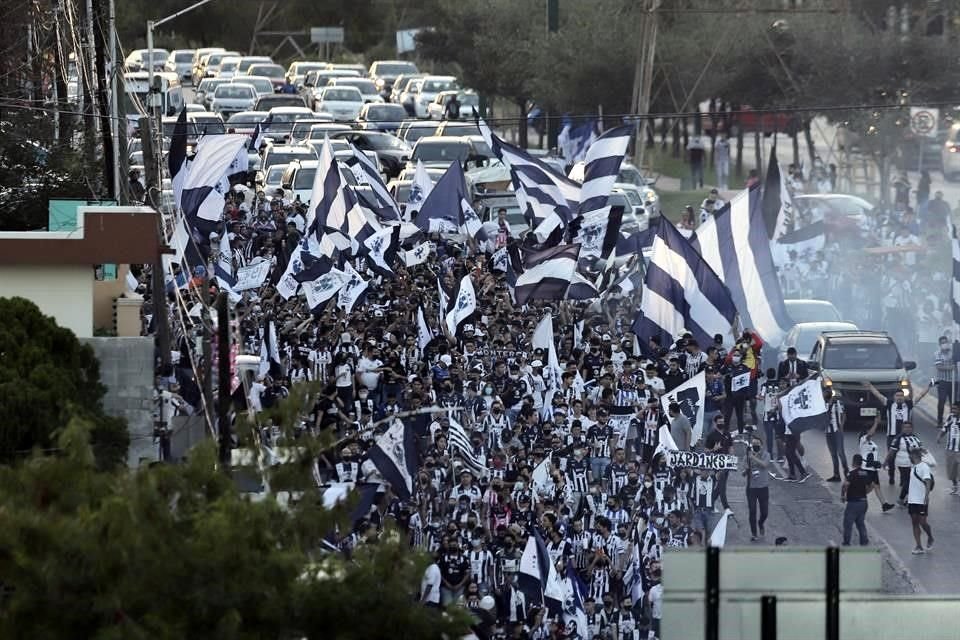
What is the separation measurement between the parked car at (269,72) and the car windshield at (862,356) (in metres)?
33.9

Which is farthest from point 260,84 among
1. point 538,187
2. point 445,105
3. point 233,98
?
point 538,187

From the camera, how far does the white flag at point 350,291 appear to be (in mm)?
24719

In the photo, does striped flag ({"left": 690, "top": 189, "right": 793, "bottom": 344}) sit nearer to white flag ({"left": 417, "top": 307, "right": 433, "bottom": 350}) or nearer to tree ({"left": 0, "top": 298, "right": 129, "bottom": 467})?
white flag ({"left": 417, "top": 307, "right": 433, "bottom": 350})

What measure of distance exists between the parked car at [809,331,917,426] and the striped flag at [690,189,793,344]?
123 centimetres

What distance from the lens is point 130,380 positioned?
57.9 ft

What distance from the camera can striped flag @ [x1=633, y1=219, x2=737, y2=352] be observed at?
22547 mm

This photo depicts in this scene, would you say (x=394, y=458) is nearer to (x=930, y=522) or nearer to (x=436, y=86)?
(x=930, y=522)

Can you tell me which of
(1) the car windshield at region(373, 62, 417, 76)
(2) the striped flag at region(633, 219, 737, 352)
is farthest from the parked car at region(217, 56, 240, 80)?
(2) the striped flag at region(633, 219, 737, 352)

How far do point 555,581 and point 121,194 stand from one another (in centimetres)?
912

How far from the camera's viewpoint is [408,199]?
35688mm

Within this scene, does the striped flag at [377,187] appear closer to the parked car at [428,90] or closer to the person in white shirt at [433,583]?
the person in white shirt at [433,583]

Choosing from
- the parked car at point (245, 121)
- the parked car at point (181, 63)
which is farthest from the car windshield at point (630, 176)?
the parked car at point (181, 63)

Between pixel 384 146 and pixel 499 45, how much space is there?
9841 millimetres

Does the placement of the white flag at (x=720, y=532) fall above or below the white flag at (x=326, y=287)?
below
